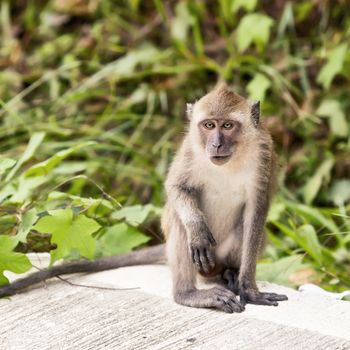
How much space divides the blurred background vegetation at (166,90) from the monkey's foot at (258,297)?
4.49 ft

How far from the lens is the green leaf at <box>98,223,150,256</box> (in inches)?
191

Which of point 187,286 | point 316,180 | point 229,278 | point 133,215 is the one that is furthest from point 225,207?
point 316,180

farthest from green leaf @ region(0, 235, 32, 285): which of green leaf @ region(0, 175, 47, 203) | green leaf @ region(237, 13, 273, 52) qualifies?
green leaf @ region(237, 13, 273, 52)

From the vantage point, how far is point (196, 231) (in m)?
4.04

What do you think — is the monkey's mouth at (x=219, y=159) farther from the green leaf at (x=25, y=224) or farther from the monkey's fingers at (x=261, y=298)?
the green leaf at (x=25, y=224)

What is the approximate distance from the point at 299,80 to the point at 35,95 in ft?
10.2

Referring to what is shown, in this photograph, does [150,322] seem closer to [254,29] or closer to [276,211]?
[276,211]

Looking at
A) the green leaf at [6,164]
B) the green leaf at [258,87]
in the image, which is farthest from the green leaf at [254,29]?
the green leaf at [6,164]

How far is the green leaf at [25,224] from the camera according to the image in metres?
4.23

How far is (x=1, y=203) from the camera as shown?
4758 millimetres

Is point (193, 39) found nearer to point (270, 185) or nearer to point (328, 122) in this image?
point (328, 122)

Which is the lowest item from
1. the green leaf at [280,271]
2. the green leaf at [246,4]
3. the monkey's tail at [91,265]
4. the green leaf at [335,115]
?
the green leaf at [280,271]

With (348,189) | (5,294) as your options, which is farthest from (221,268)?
(348,189)

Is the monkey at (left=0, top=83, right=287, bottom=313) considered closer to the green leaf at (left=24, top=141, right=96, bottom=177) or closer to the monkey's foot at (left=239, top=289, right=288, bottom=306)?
the monkey's foot at (left=239, top=289, right=288, bottom=306)
